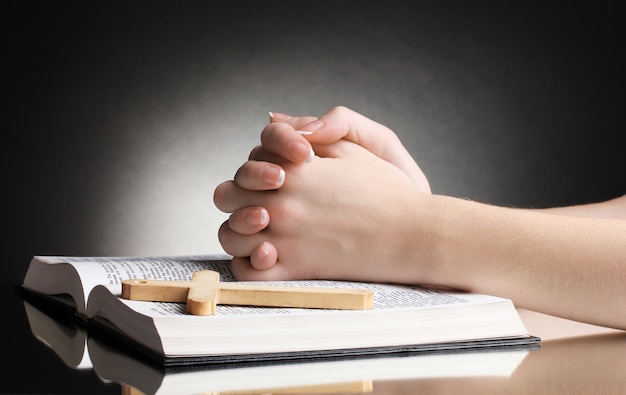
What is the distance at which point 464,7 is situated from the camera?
9.65 ft

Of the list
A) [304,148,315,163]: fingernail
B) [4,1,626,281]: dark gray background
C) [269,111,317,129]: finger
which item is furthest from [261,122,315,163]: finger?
[4,1,626,281]: dark gray background

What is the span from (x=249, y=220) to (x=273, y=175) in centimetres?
6

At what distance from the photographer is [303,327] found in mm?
657

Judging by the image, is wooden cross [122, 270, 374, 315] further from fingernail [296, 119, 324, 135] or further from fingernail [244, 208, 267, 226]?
fingernail [296, 119, 324, 135]

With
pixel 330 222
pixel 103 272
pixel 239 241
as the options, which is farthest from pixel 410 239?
pixel 103 272

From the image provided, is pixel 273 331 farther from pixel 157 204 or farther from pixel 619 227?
pixel 157 204

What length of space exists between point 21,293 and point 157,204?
1489 mm

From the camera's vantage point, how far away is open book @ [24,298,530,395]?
0.57m

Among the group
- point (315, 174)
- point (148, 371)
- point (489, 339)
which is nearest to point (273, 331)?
point (148, 371)

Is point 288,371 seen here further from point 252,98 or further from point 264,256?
point 252,98

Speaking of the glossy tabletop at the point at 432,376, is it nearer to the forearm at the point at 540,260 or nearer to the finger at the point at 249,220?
the forearm at the point at 540,260

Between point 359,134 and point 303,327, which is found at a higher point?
point 359,134

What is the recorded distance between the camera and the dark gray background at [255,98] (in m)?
2.58

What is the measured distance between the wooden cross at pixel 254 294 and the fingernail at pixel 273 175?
25 cm
